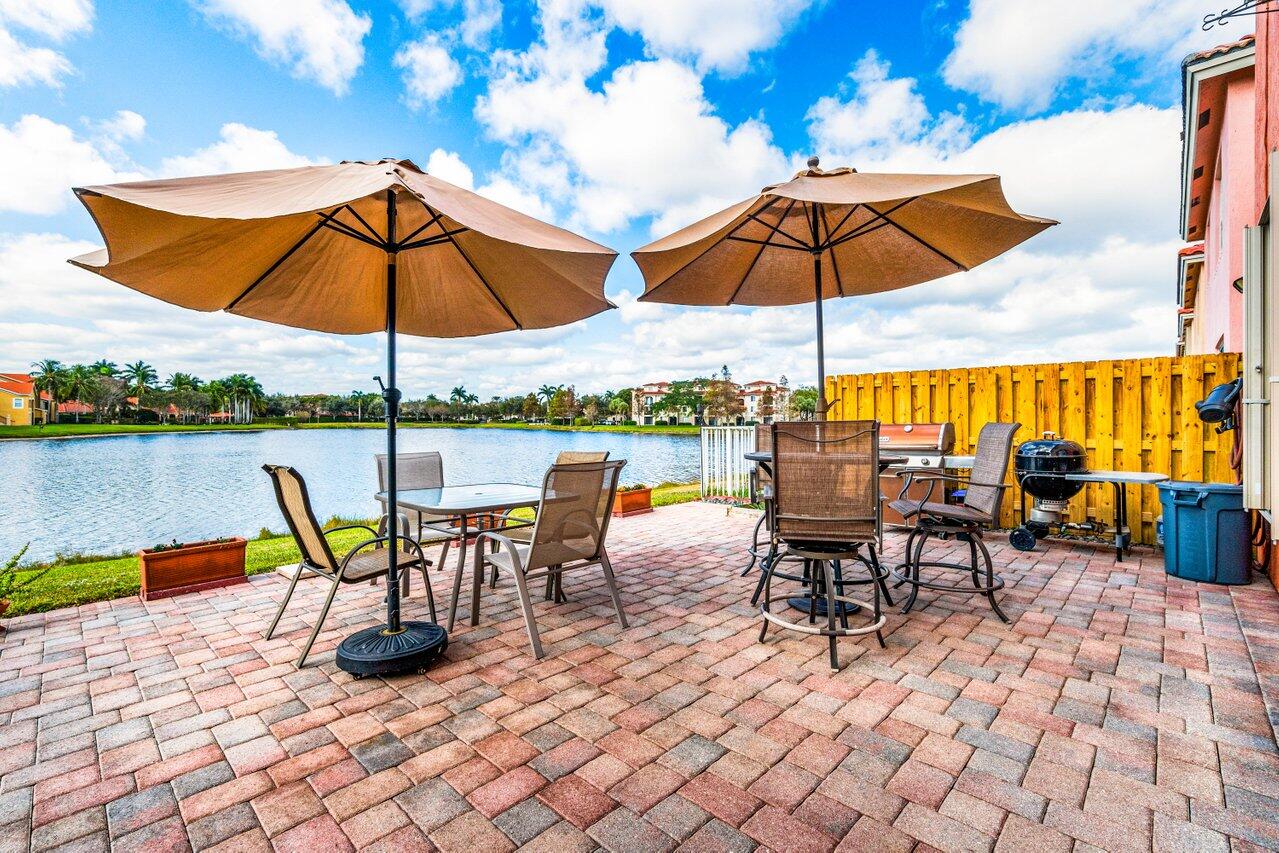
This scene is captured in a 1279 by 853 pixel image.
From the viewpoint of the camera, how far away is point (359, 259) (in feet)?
11.5

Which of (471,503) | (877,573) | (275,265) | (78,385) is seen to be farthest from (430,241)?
(78,385)

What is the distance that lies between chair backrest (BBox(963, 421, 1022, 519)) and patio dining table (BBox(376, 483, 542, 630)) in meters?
2.87

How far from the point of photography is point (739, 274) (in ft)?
14.4

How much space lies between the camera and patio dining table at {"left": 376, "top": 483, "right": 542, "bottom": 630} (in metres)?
3.12

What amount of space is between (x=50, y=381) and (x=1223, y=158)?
233ft

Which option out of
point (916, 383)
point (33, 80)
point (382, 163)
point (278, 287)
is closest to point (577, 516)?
point (382, 163)

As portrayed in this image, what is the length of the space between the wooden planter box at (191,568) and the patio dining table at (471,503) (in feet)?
4.82

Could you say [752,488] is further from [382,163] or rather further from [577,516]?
[382,163]

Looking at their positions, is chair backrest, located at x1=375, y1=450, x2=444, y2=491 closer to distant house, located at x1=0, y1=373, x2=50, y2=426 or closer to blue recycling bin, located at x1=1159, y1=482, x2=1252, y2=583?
blue recycling bin, located at x1=1159, y1=482, x2=1252, y2=583

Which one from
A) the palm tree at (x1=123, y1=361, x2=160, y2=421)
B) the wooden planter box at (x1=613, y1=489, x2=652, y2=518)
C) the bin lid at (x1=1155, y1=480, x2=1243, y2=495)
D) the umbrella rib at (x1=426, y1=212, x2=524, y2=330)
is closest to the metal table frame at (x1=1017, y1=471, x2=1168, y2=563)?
the bin lid at (x1=1155, y1=480, x2=1243, y2=495)

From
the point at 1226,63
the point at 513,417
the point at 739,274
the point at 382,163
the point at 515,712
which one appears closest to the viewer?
the point at 515,712

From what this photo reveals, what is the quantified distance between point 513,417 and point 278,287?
59.0m

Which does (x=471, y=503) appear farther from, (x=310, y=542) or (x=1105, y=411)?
(x=1105, y=411)

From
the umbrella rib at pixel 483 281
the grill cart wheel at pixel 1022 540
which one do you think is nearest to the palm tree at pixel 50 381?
the umbrella rib at pixel 483 281
